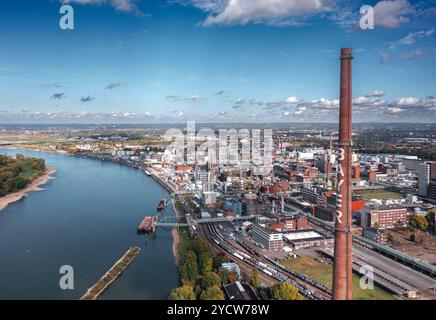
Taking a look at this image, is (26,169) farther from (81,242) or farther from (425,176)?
(425,176)

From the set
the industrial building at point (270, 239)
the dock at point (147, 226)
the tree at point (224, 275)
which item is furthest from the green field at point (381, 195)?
the tree at point (224, 275)

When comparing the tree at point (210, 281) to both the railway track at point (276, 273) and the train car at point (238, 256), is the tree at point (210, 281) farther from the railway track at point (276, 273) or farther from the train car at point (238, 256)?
the train car at point (238, 256)

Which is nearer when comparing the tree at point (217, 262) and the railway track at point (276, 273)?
the railway track at point (276, 273)

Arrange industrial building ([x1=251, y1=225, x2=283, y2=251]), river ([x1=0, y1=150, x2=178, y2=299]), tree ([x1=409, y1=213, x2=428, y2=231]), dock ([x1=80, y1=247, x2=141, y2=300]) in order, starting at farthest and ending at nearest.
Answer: tree ([x1=409, y1=213, x2=428, y2=231]) < industrial building ([x1=251, y1=225, x2=283, y2=251]) < river ([x1=0, y1=150, x2=178, y2=299]) < dock ([x1=80, y1=247, x2=141, y2=300])

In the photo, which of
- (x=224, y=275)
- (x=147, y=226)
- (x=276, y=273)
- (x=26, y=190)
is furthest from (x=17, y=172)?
(x=276, y=273)

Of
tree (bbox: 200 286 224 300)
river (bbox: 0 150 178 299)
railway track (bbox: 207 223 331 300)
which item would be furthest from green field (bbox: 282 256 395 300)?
river (bbox: 0 150 178 299)

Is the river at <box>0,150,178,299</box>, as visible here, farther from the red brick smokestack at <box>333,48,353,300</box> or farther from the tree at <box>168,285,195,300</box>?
the red brick smokestack at <box>333,48,353,300</box>

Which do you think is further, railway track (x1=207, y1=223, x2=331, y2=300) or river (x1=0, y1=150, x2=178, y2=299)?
river (x1=0, y1=150, x2=178, y2=299)
